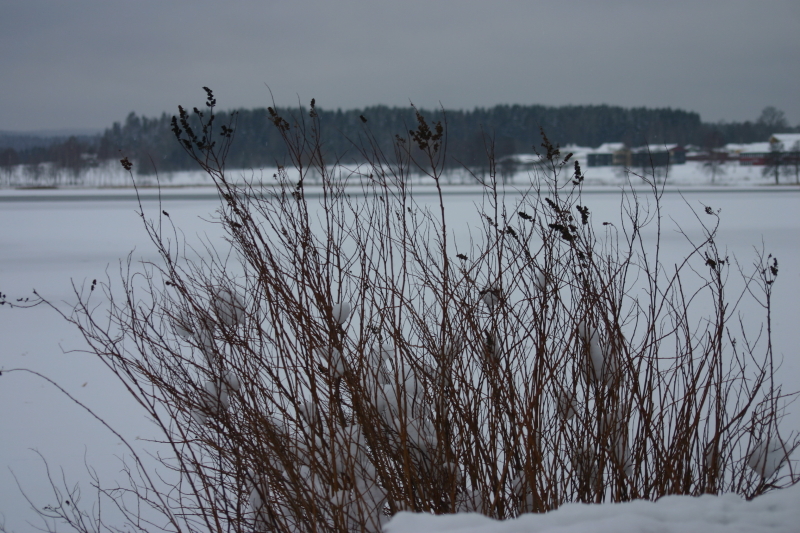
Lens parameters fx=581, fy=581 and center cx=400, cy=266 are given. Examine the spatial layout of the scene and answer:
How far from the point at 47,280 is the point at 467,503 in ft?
39.7

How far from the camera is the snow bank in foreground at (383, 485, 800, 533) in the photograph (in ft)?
4.44

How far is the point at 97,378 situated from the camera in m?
6.91

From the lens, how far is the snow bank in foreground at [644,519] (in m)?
1.35

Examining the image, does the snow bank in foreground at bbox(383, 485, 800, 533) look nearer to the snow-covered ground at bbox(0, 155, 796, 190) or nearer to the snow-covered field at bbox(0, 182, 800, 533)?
the snow-covered field at bbox(0, 182, 800, 533)

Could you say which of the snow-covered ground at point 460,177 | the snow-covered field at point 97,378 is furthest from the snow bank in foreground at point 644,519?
the snow-covered ground at point 460,177

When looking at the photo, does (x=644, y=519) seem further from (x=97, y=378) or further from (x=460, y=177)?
(x=460, y=177)

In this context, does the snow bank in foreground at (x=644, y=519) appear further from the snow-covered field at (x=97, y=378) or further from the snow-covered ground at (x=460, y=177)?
the snow-covered ground at (x=460, y=177)

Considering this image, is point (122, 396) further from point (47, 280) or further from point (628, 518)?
point (47, 280)

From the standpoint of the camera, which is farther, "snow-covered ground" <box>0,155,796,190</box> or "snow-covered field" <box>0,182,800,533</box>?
"snow-covered ground" <box>0,155,796,190</box>

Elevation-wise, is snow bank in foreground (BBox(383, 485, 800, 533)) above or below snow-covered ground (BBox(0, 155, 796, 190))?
below

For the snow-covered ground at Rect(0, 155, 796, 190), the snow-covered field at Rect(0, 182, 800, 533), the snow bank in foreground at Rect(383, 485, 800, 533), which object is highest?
the snow-covered ground at Rect(0, 155, 796, 190)

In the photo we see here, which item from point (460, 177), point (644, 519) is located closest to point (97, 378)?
point (644, 519)

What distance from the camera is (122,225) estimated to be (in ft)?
73.0

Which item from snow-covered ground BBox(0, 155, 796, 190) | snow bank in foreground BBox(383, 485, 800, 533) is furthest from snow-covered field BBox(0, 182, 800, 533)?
snow-covered ground BBox(0, 155, 796, 190)
